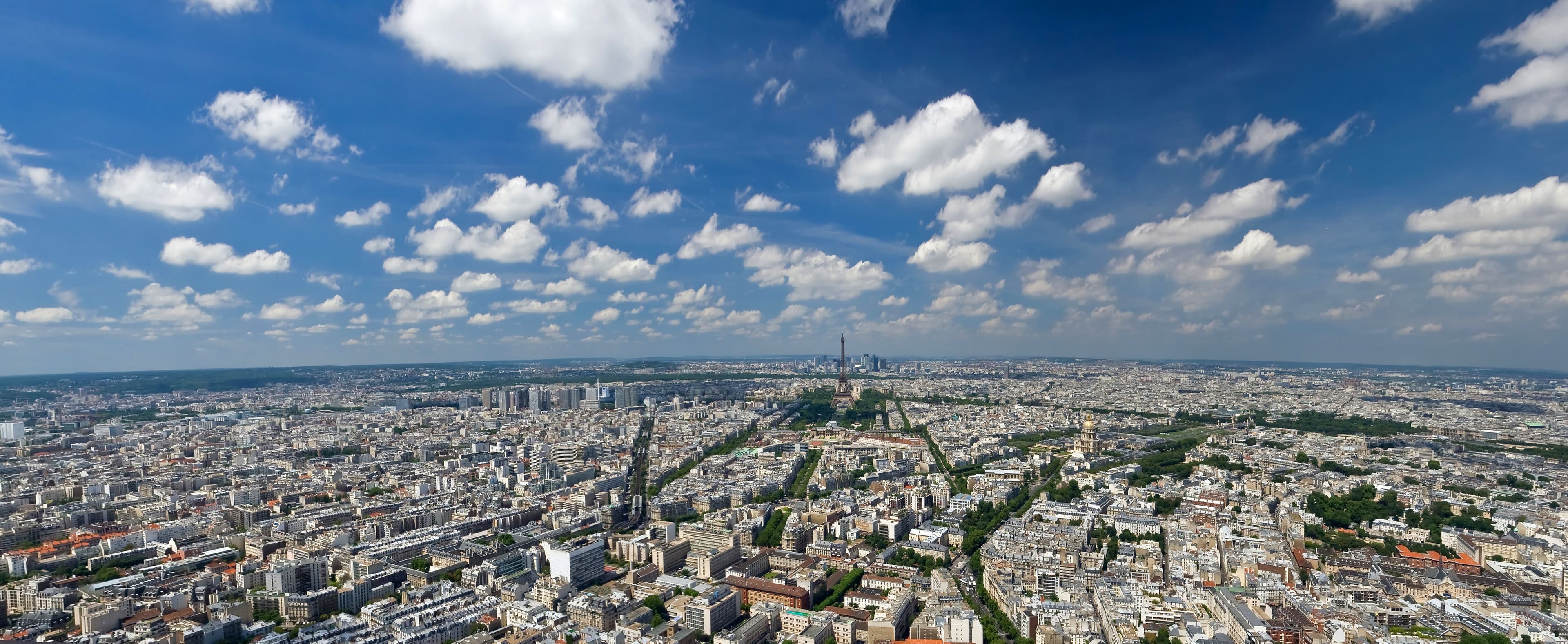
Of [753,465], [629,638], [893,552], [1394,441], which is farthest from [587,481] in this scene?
[1394,441]

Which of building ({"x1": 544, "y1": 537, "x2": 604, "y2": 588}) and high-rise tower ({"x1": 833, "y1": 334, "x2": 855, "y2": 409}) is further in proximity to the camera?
high-rise tower ({"x1": 833, "y1": 334, "x2": 855, "y2": 409})

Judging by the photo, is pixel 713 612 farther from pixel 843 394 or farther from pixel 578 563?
pixel 843 394

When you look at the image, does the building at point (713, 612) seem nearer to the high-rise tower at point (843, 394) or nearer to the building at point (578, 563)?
the building at point (578, 563)

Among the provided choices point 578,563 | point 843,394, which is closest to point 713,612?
point 578,563

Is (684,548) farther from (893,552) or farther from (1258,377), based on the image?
(1258,377)

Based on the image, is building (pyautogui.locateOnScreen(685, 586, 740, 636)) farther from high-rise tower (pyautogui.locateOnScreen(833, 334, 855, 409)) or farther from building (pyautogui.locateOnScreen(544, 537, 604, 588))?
high-rise tower (pyautogui.locateOnScreen(833, 334, 855, 409))

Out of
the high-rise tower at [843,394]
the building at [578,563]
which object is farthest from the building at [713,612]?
the high-rise tower at [843,394]

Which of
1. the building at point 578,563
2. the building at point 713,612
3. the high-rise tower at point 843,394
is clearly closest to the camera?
the building at point 713,612

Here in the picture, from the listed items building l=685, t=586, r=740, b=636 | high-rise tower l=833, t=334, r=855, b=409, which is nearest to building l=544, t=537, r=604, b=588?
building l=685, t=586, r=740, b=636
